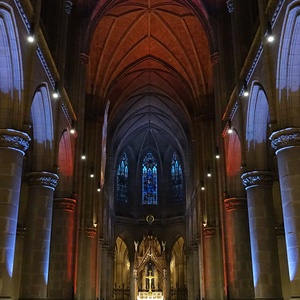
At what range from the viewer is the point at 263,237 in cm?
1488

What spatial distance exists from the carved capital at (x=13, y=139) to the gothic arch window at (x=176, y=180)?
3469 centimetres

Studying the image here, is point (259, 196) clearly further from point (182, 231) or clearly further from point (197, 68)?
point (182, 231)

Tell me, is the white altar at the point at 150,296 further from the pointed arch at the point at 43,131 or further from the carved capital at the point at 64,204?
the pointed arch at the point at 43,131

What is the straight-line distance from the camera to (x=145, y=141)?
47344 millimetres

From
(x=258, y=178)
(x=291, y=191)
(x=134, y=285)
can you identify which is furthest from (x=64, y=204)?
(x=134, y=285)

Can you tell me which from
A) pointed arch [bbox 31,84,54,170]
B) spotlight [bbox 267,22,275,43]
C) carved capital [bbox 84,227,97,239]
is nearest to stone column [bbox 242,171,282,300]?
spotlight [bbox 267,22,275,43]

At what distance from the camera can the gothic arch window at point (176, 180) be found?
46125 millimetres

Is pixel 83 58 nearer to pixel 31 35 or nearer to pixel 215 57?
pixel 215 57

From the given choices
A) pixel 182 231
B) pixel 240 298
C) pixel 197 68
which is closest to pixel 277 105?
pixel 240 298

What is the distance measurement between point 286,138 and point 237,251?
823 centimetres

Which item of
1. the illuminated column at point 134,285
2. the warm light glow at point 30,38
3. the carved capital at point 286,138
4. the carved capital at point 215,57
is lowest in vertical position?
the illuminated column at point 134,285

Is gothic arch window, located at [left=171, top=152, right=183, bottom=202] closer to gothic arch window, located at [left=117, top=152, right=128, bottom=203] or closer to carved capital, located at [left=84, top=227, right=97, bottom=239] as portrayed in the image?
gothic arch window, located at [left=117, top=152, right=128, bottom=203]

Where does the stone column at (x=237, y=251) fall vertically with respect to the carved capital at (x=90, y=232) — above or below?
below

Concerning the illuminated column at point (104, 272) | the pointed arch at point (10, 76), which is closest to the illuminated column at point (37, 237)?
the pointed arch at point (10, 76)
